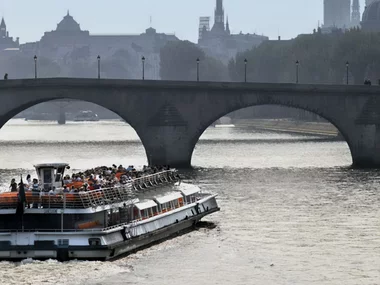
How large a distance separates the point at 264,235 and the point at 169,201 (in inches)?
186

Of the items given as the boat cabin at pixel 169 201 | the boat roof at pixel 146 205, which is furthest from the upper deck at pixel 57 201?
the boat cabin at pixel 169 201

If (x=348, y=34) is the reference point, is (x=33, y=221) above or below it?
below

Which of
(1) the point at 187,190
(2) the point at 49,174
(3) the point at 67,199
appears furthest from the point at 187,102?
(3) the point at 67,199

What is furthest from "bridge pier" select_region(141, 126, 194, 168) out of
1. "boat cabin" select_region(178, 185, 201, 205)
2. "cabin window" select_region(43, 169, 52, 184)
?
"cabin window" select_region(43, 169, 52, 184)

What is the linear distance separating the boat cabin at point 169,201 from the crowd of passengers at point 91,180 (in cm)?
182

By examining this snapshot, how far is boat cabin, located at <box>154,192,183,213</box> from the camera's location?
212ft

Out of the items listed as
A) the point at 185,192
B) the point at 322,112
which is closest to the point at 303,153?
the point at 322,112

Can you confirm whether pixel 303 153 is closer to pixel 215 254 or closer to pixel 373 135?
pixel 373 135

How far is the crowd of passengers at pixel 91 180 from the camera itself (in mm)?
58875

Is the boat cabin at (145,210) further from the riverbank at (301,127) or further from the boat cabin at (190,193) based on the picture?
the riverbank at (301,127)

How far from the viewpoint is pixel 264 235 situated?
65438 mm

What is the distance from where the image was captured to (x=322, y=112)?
4131 inches

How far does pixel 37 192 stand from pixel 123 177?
8.31 m

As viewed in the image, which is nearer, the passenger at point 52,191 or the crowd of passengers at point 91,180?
the passenger at point 52,191
